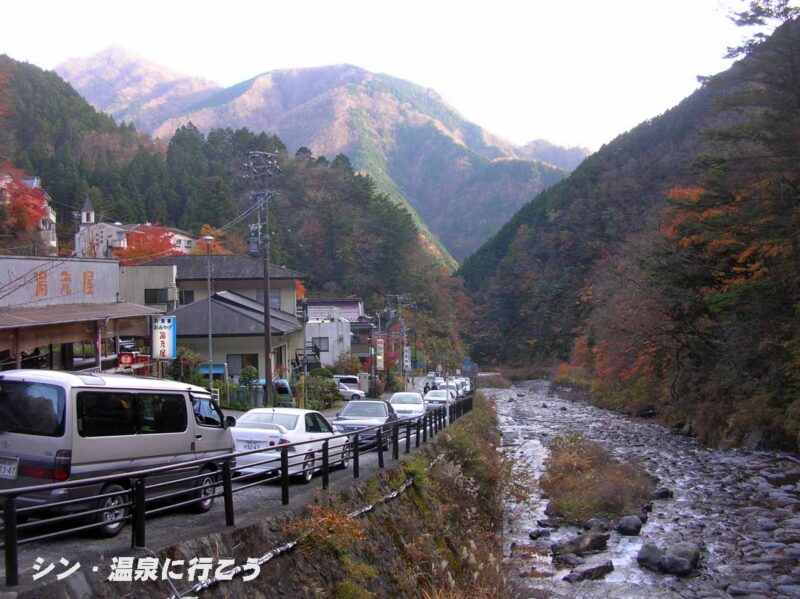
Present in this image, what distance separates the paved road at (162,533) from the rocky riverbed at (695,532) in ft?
17.2

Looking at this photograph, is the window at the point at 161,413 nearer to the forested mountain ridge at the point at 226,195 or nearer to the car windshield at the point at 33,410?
the car windshield at the point at 33,410

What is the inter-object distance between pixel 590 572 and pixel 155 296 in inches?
1341

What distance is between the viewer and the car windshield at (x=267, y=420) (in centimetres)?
1437

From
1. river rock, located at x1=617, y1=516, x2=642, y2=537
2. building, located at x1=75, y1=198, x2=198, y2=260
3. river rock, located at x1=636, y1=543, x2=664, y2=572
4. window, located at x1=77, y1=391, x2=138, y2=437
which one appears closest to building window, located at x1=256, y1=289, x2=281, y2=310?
building, located at x1=75, y1=198, x2=198, y2=260

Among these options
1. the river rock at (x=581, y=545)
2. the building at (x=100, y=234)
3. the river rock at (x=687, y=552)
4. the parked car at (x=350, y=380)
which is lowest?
the river rock at (x=581, y=545)

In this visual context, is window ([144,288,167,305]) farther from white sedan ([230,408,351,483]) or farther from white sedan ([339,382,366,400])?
white sedan ([230,408,351,483])

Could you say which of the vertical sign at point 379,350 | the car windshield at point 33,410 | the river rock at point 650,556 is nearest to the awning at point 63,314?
the car windshield at point 33,410

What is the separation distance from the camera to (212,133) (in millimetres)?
97812

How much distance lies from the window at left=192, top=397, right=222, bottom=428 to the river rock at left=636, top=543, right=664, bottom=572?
9.62m

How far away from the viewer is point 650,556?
15016 millimetres

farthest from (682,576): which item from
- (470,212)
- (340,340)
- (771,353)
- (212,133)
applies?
(470,212)

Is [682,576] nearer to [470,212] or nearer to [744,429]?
[744,429]

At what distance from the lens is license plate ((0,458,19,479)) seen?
25.0 ft

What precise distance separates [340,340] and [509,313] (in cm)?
6384
